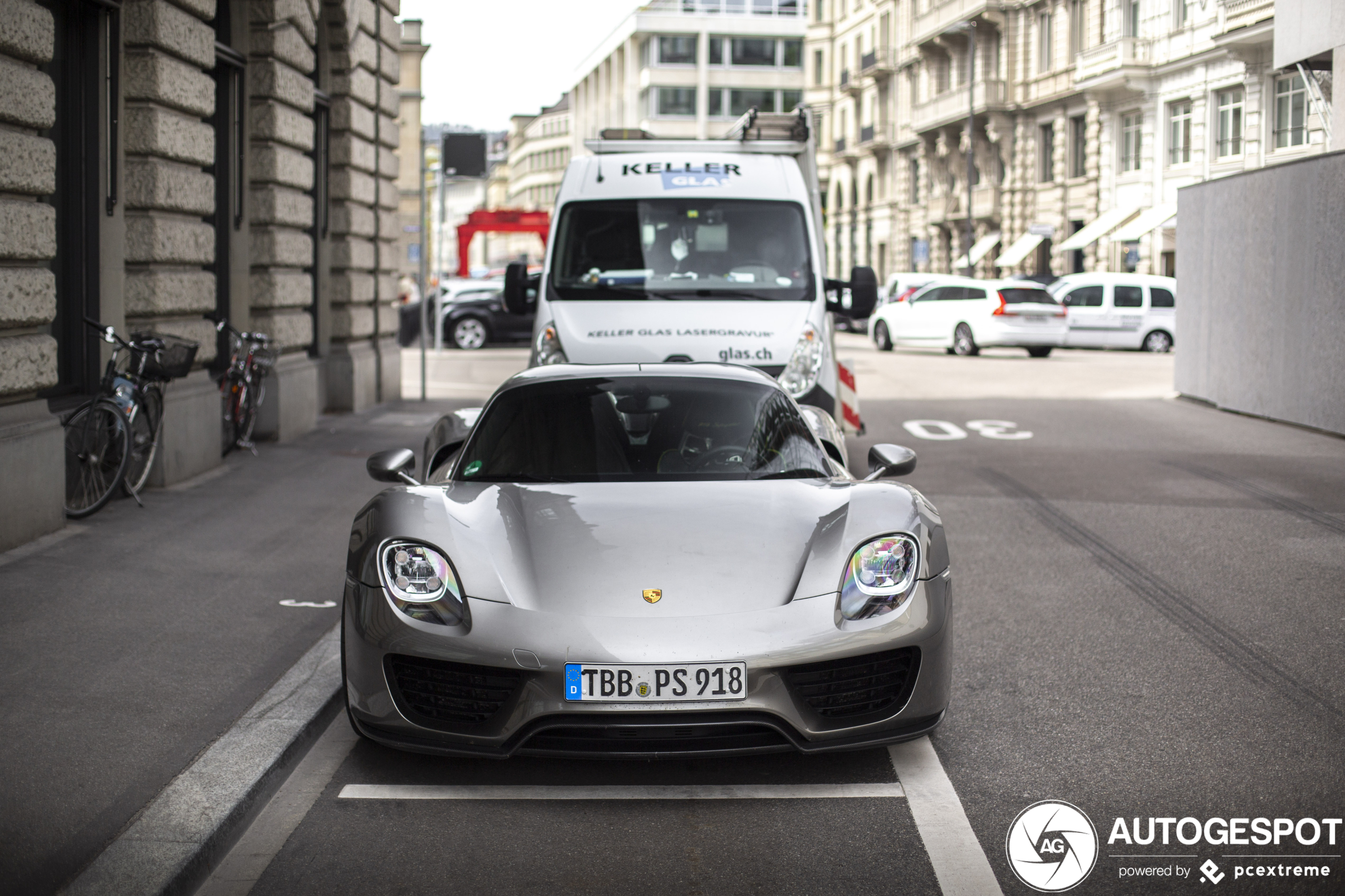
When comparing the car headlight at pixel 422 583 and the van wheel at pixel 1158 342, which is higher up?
the van wheel at pixel 1158 342

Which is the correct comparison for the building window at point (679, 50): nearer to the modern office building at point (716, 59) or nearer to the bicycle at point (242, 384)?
the modern office building at point (716, 59)

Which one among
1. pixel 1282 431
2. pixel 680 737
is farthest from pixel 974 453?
pixel 680 737

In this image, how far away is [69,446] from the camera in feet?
30.0

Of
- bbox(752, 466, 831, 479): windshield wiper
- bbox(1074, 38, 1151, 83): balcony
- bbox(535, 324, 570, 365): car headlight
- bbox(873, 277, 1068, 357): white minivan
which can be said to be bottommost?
bbox(752, 466, 831, 479): windshield wiper

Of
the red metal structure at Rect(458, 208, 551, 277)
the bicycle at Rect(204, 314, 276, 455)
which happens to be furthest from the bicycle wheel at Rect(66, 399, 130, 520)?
the red metal structure at Rect(458, 208, 551, 277)

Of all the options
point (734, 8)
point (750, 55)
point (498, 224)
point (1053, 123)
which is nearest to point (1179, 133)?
point (1053, 123)

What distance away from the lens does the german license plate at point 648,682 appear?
14.2ft

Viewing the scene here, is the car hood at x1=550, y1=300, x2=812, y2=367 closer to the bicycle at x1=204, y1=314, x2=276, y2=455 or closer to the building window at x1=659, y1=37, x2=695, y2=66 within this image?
the bicycle at x1=204, y1=314, x2=276, y2=455

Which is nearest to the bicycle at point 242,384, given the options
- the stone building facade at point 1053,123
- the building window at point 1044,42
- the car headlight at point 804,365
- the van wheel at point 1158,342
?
the car headlight at point 804,365

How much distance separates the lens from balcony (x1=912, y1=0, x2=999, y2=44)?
56594mm

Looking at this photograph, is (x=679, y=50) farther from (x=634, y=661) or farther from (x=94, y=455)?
(x=634, y=661)

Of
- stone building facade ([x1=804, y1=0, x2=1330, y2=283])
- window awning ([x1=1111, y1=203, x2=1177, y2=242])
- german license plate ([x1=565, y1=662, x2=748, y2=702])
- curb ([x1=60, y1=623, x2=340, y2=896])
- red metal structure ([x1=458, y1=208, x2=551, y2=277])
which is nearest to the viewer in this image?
curb ([x1=60, y1=623, x2=340, y2=896])

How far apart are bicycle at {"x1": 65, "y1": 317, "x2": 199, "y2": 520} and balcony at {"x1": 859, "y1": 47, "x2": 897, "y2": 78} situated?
64.4 meters

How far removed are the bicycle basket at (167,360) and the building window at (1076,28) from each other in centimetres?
4503
